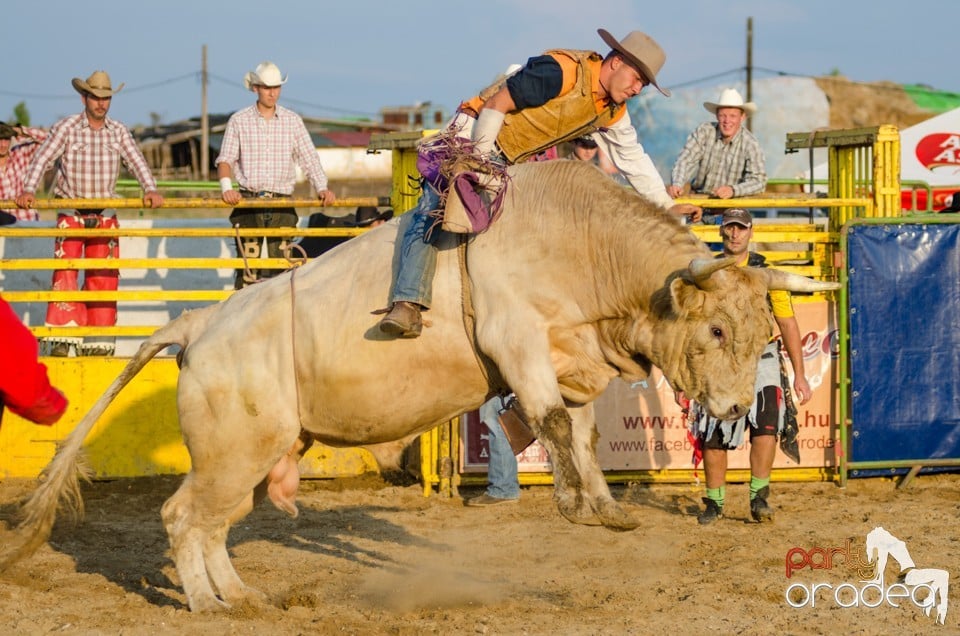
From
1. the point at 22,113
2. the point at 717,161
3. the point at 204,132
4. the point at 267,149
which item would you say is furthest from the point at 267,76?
the point at 22,113

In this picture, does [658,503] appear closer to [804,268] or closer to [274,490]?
[804,268]

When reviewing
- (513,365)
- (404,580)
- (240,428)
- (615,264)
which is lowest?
(404,580)

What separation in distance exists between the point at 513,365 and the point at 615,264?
65cm

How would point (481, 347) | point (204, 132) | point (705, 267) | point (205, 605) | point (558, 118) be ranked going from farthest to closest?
point (204, 132)
point (205, 605)
point (558, 118)
point (481, 347)
point (705, 267)

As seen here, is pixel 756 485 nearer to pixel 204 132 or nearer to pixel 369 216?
pixel 369 216

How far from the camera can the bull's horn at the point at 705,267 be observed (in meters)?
4.99

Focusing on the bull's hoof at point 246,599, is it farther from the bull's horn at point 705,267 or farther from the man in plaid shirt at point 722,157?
the man in plaid shirt at point 722,157

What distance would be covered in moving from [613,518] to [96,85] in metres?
6.54

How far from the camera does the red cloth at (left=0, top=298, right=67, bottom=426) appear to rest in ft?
14.1

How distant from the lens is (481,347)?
543 cm

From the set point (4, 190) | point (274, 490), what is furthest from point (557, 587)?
point (4, 190)

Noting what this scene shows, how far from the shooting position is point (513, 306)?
5.39 metres

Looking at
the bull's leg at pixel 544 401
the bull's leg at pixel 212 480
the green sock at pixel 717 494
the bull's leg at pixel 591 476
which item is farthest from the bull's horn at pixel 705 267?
the green sock at pixel 717 494

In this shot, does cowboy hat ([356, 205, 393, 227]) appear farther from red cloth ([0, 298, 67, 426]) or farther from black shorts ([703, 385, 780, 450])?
red cloth ([0, 298, 67, 426])
